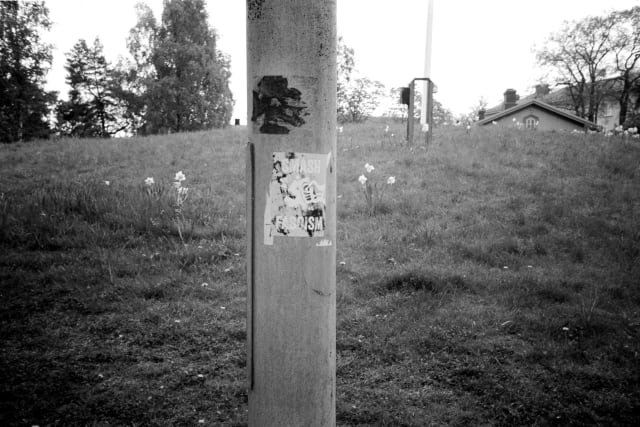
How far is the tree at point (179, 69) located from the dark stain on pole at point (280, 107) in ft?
123

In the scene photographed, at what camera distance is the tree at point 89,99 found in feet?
167

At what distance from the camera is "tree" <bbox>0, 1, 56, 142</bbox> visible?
33.1 meters

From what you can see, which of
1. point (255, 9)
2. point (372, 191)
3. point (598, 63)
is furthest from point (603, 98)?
point (255, 9)

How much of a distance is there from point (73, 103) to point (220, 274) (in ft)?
188

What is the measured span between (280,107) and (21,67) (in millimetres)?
42240

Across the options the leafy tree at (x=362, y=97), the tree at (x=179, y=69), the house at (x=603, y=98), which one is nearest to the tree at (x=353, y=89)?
the leafy tree at (x=362, y=97)

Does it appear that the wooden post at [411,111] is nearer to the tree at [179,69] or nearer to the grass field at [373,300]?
the grass field at [373,300]

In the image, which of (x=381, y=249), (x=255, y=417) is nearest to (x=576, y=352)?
(x=381, y=249)

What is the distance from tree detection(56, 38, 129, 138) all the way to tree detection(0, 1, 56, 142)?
13.0 metres

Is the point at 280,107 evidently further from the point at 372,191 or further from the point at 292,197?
the point at 372,191

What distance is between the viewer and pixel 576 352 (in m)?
3.53

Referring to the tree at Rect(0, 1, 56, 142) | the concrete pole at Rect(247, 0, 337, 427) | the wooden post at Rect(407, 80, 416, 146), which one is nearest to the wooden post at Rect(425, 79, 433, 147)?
the wooden post at Rect(407, 80, 416, 146)

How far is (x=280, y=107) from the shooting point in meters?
1.55

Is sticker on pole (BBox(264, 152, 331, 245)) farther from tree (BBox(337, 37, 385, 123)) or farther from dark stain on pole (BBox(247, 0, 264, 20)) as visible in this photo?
tree (BBox(337, 37, 385, 123))
